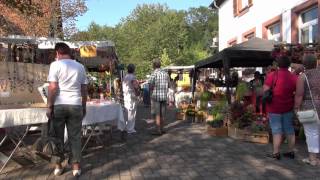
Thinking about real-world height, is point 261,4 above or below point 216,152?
above

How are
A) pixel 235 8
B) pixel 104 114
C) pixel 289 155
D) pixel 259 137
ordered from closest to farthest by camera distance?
1. pixel 289 155
2. pixel 104 114
3. pixel 259 137
4. pixel 235 8

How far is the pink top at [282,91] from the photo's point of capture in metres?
7.89

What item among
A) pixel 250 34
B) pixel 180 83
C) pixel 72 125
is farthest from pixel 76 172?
pixel 180 83

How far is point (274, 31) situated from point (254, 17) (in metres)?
2.02

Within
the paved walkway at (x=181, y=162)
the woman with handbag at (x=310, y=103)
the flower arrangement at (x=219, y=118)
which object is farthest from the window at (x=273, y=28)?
the woman with handbag at (x=310, y=103)

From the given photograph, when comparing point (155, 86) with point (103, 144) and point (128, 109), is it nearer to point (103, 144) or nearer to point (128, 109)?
point (128, 109)

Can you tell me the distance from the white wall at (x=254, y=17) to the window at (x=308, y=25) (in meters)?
0.44

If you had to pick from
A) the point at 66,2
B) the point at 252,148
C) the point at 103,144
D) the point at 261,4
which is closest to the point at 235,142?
the point at 252,148

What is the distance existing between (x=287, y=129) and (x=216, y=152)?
133 centimetres

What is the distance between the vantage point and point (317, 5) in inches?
547

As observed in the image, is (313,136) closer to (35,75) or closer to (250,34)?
(35,75)

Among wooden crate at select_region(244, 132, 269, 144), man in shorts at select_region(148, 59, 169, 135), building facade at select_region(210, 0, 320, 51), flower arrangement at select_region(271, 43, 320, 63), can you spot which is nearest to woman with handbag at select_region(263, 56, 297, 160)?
wooden crate at select_region(244, 132, 269, 144)

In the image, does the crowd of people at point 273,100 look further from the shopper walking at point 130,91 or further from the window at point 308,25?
the window at point 308,25

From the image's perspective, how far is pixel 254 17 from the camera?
19828mm
